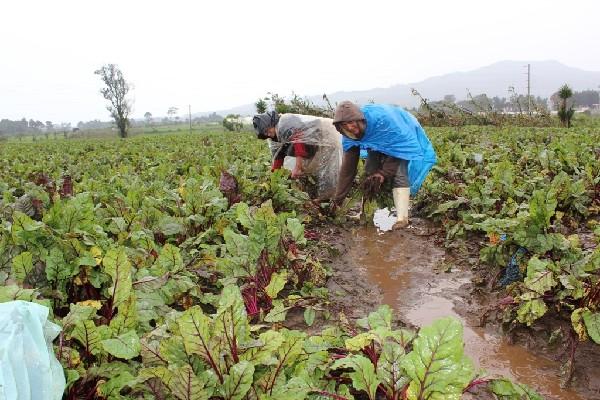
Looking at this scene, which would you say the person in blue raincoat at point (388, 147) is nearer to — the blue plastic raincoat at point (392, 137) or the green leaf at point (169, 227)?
the blue plastic raincoat at point (392, 137)

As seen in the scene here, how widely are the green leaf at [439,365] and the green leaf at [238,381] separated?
55cm

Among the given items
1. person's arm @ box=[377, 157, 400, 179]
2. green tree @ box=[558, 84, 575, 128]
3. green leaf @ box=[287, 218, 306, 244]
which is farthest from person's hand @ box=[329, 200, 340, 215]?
green tree @ box=[558, 84, 575, 128]

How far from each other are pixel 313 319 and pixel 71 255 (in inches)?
54.0

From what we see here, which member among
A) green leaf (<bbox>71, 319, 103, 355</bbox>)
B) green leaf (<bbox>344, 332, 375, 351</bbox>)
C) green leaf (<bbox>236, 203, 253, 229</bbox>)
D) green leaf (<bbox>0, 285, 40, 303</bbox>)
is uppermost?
green leaf (<bbox>236, 203, 253, 229</bbox>)

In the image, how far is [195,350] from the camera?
1.77 meters

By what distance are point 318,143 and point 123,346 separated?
4.29 meters

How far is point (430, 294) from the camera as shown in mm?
3395

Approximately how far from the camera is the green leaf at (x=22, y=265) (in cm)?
233

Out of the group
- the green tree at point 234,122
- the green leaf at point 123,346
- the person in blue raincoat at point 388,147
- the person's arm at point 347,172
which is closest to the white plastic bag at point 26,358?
the green leaf at point 123,346

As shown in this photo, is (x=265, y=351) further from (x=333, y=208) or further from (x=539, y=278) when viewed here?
(x=333, y=208)

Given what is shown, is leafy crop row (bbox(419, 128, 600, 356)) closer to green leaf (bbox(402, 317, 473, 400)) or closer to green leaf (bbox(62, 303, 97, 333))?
green leaf (bbox(402, 317, 473, 400))

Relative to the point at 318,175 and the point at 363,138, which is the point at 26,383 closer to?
the point at 363,138

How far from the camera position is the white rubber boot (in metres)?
5.09

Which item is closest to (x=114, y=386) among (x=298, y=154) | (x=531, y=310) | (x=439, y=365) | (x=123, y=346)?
(x=123, y=346)
